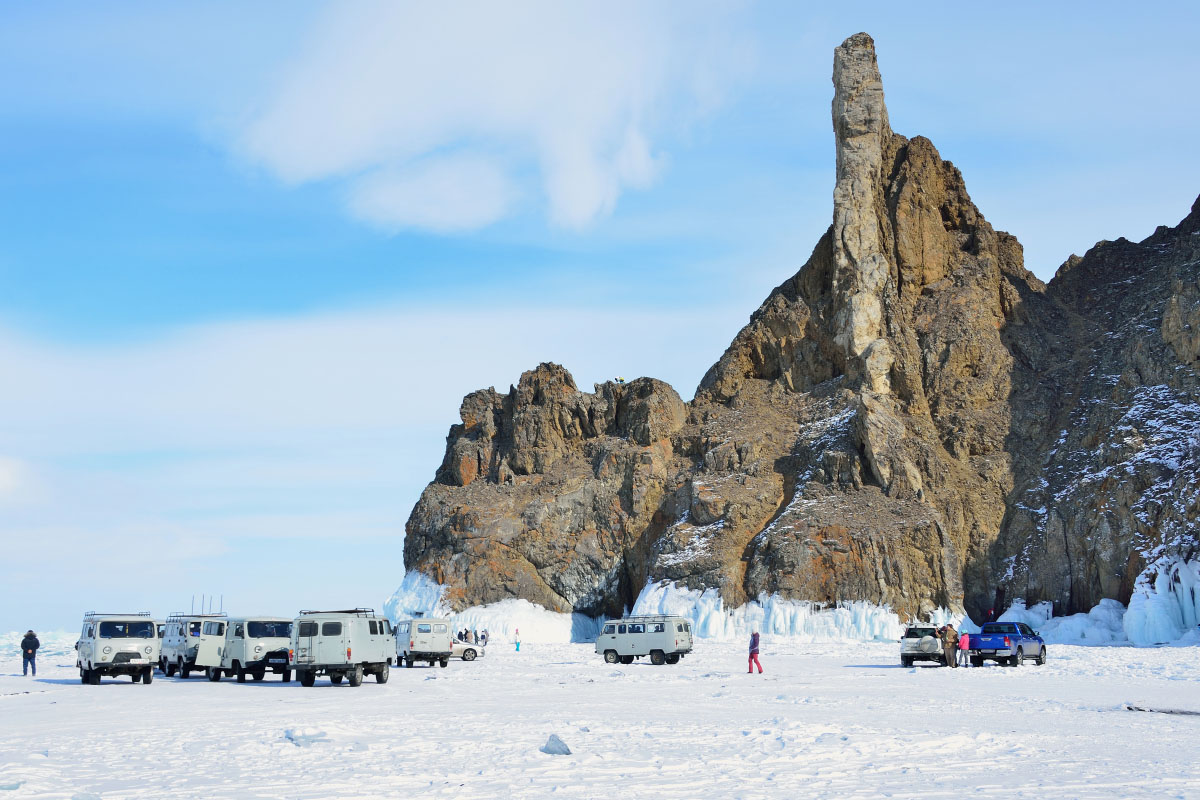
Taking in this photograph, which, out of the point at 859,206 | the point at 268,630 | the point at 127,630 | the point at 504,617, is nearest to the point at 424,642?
the point at 268,630

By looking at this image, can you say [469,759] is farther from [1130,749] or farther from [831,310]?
[831,310]

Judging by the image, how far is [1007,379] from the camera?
276ft

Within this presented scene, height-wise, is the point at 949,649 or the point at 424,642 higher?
the point at 424,642

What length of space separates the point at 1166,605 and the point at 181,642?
161ft

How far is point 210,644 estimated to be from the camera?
119 ft

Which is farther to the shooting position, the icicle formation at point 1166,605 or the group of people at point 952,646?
the icicle formation at point 1166,605

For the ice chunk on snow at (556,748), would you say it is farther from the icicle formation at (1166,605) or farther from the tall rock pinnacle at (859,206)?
the tall rock pinnacle at (859,206)

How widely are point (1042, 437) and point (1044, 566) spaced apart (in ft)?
46.2

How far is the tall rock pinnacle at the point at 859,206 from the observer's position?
8738 cm

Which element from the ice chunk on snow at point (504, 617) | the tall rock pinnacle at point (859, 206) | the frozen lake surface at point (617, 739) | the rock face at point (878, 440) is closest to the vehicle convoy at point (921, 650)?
the frozen lake surface at point (617, 739)

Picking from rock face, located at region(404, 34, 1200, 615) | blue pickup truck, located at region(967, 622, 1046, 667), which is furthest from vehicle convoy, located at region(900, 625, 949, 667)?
rock face, located at region(404, 34, 1200, 615)

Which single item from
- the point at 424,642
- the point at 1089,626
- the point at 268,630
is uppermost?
the point at 268,630

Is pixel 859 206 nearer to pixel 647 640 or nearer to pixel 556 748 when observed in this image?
pixel 647 640

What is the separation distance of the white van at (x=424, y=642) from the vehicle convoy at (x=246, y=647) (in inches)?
351
